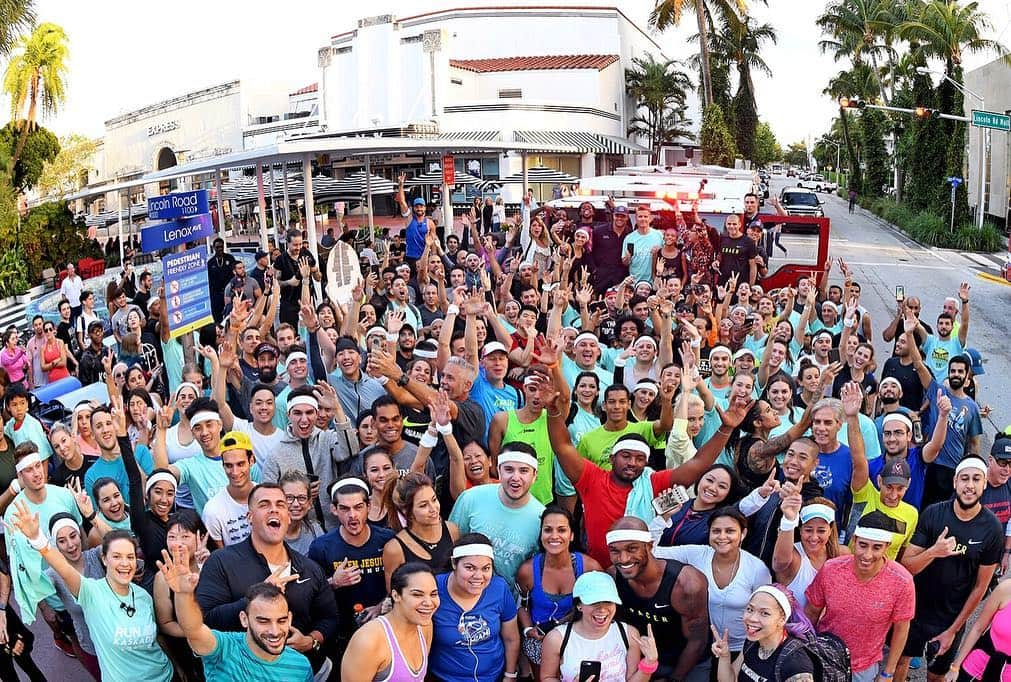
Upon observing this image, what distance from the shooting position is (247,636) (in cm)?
411

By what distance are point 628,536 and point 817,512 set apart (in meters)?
0.98

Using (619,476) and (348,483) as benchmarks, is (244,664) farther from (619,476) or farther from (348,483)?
(619,476)

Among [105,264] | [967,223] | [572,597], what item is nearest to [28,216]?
[105,264]

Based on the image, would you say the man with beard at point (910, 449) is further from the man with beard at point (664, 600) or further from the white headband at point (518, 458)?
the white headband at point (518, 458)

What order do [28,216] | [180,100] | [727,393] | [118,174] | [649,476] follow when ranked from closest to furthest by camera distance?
[649,476]
[727,393]
[28,216]
[180,100]
[118,174]

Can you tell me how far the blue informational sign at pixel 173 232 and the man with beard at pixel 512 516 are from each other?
5.99 meters

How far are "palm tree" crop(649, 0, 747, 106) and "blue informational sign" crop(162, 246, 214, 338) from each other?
36.3 m

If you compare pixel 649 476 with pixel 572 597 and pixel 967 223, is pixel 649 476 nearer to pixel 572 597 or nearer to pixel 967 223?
pixel 572 597

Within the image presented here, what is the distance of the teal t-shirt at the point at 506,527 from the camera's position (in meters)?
4.92

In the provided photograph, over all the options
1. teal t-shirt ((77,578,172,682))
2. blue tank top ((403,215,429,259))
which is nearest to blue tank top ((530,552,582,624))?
teal t-shirt ((77,578,172,682))

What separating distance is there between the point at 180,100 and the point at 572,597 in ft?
175

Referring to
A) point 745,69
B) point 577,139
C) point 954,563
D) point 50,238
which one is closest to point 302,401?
point 954,563

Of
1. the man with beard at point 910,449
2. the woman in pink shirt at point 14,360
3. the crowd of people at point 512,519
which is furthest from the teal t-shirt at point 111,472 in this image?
the woman in pink shirt at point 14,360

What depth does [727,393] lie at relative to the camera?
292 inches
